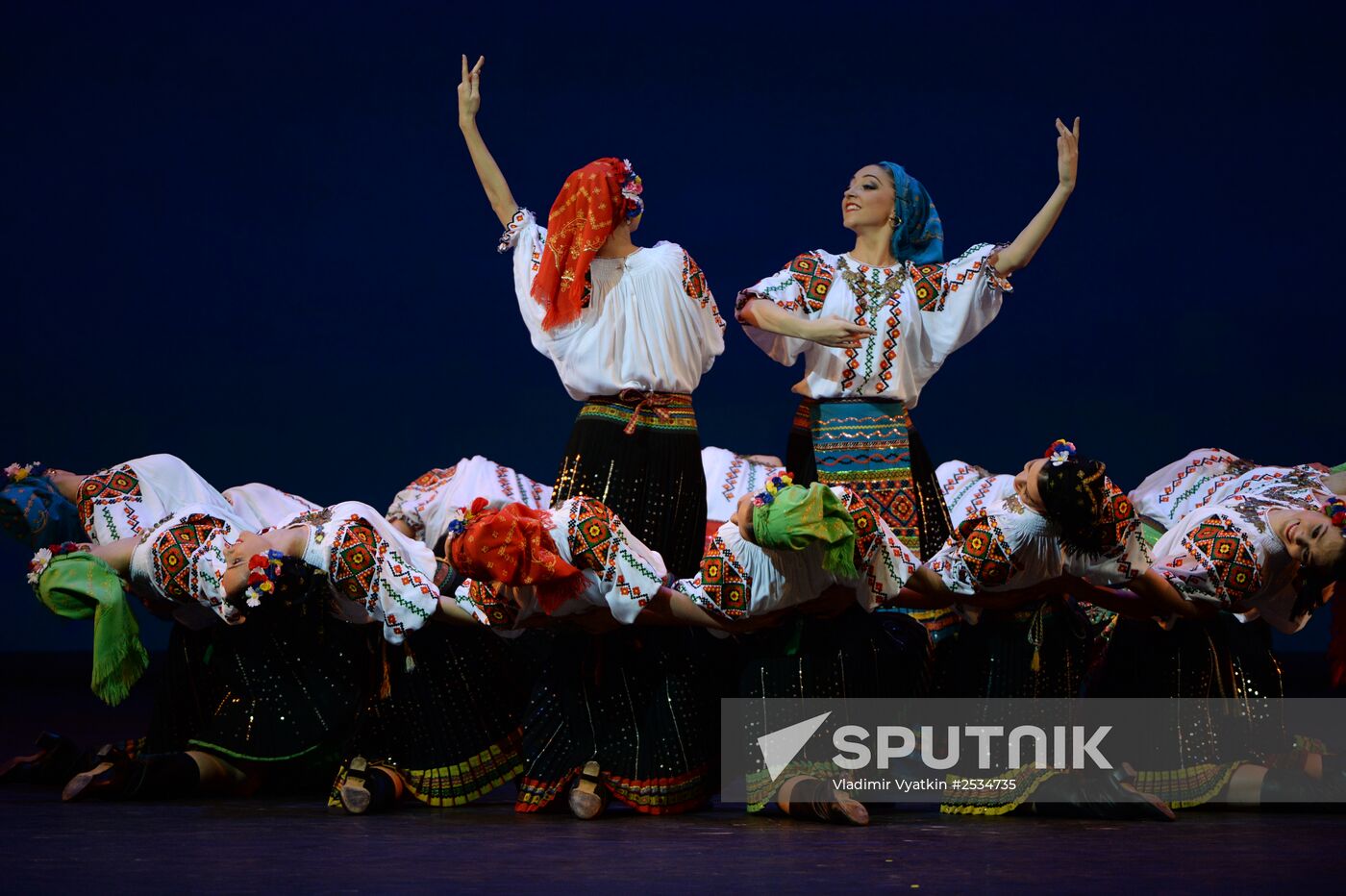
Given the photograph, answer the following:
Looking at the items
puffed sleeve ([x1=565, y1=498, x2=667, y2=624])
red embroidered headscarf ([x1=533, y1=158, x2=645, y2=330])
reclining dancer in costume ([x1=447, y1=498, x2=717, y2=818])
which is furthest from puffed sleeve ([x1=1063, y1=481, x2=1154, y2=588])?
red embroidered headscarf ([x1=533, y1=158, x2=645, y2=330])

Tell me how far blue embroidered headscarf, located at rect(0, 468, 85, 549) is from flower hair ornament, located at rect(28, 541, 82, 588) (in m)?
0.51

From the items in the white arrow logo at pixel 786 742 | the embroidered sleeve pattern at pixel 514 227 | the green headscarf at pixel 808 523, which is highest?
the embroidered sleeve pattern at pixel 514 227

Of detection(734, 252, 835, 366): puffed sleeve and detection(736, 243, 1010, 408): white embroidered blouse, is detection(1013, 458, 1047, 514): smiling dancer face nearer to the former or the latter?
detection(736, 243, 1010, 408): white embroidered blouse

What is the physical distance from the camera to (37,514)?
16.5 ft

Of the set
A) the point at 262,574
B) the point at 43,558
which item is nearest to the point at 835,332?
the point at 262,574

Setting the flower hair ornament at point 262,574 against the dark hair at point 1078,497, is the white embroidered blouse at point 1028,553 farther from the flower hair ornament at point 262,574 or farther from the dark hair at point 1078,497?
the flower hair ornament at point 262,574

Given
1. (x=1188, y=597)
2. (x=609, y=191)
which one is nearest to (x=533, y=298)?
(x=609, y=191)

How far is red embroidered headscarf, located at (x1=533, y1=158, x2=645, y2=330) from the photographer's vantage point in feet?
15.4

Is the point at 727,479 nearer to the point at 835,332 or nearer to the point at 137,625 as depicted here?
the point at 835,332

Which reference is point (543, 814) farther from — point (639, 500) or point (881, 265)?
point (881, 265)

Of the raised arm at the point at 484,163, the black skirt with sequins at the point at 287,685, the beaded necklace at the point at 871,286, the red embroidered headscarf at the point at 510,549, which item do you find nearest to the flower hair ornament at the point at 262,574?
the black skirt with sequins at the point at 287,685

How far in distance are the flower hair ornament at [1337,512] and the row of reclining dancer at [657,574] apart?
4 centimetres

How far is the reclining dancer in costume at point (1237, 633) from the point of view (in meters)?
4.27

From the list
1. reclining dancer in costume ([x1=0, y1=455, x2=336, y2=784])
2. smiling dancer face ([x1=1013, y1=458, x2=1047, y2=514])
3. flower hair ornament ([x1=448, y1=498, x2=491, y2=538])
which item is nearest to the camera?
smiling dancer face ([x1=1013, y1=458, x2=1047, y2=514])
